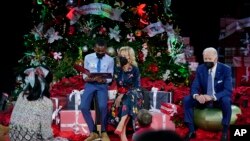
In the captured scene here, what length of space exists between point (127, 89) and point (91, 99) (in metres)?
0.54

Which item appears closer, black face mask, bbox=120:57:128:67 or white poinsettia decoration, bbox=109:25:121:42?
black face mask, bbox=120:57:128:67

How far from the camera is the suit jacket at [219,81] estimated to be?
775 centimetres

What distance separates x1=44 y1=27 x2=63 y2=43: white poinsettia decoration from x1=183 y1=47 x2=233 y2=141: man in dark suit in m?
3.51

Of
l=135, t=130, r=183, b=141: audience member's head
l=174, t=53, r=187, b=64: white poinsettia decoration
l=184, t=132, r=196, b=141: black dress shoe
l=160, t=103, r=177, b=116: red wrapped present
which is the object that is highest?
l=174, t=53, r=187, b=64: white poinsettia decoration

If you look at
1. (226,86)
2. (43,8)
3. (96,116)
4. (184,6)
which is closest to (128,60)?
(96,116)

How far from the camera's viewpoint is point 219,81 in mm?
7805

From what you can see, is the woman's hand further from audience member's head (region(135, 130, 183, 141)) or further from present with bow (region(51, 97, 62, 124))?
audience member's head (region(135, 130, 183, 141))

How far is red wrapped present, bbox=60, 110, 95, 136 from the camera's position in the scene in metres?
8.66

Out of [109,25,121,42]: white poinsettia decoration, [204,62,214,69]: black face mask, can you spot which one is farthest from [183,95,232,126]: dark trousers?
[109,25,121,42]: white poinsettia decoration

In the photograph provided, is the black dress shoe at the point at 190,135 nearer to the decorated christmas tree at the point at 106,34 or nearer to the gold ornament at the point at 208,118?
the gold ornament at the point at 208,118

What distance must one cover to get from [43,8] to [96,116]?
3.49 meters

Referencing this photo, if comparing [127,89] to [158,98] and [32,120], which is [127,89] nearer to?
[158,98]

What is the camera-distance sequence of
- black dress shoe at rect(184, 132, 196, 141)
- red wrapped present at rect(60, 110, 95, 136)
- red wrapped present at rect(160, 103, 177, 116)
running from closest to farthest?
black dress shoe at rect(184, 132, 196, 141) → red wrapped present at rect(60, 110, 95, 136) → red wrapped present at rect(160, 103, 177, 116)

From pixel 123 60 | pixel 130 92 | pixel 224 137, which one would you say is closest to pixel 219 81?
pixel 224 137
